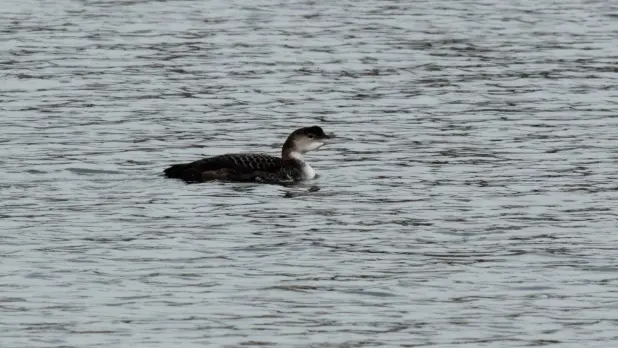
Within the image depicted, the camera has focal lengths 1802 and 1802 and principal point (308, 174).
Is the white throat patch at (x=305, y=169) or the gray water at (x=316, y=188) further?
the white throat patch at (x=305, y=169)

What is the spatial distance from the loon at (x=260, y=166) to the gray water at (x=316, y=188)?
0.74 feet

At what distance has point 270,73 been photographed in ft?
114

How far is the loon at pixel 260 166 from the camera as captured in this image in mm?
22531

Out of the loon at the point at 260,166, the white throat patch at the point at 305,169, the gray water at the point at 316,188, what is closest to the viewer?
the gray water at the point at 316,188

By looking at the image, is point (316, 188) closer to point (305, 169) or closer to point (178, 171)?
point (305, 169)

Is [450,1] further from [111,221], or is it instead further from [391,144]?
[111,221]

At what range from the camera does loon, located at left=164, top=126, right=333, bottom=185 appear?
22531 mm

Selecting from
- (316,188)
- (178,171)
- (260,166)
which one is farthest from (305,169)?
(178,171)

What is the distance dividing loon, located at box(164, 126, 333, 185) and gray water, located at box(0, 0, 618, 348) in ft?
0.74

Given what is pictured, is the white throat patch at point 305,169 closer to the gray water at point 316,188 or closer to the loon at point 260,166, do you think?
the loon at point 260,166

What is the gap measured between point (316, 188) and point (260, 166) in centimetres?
83

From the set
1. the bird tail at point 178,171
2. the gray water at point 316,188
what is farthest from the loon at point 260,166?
the gray water at point 316,188

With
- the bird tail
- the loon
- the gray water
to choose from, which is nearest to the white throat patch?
the loon

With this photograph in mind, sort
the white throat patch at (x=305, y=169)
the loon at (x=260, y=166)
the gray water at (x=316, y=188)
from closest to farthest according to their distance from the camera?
1. the gray water at (x=316, y=188)
2. the loon at (x=260, y=166)
3. the white throat patch at (x=305, y=169)
